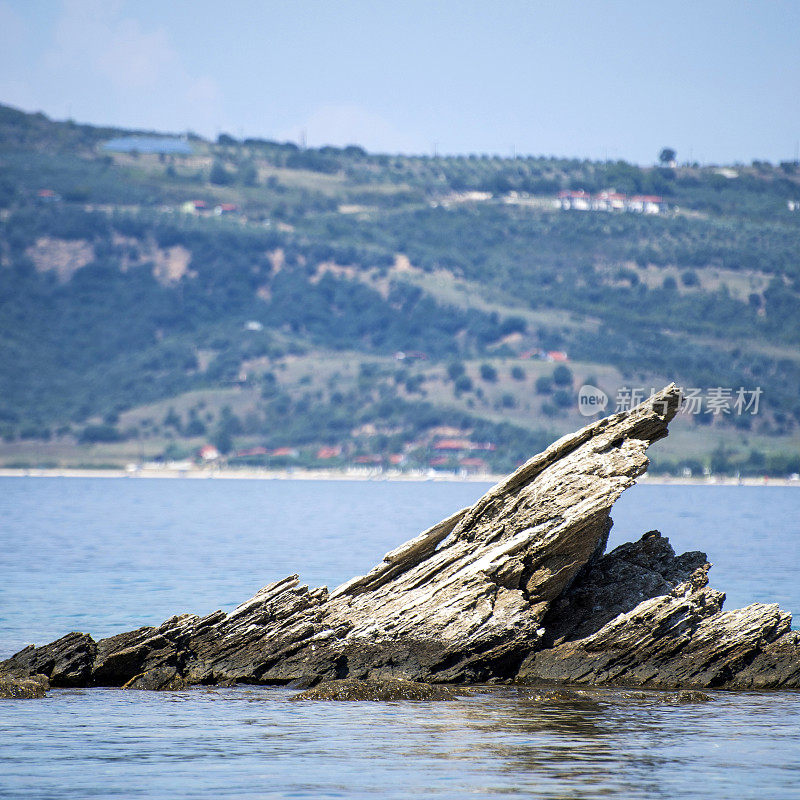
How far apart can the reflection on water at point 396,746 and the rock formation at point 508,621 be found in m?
0.86

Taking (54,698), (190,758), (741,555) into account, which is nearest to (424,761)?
(190,758)

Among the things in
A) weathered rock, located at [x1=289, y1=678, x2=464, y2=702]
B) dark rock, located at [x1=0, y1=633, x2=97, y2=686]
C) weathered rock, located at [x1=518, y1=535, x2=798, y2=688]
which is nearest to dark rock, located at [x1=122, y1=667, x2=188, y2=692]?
dark rock, located at [x1=0, y1=633, x2=97, y2=686]

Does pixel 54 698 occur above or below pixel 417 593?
below

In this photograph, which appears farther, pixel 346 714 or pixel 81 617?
pixel 81 617

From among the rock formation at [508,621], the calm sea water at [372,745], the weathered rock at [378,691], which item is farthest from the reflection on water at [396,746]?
the rock formation at [508,621]

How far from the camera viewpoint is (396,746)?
2052 cm

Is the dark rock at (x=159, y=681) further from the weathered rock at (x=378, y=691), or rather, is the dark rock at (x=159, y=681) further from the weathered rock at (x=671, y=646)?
the weathered rock at (x=671, y=646)

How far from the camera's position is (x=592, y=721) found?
22.0m

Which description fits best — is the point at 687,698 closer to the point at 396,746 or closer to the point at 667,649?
the point at 667,649

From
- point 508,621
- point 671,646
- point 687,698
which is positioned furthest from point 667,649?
point 508,621

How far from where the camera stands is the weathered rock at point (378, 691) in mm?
24547

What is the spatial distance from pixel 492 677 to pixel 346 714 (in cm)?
370

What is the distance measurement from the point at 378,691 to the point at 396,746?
4.22m

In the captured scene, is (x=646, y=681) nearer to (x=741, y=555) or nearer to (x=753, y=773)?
Answer: (x=753, y=773)
